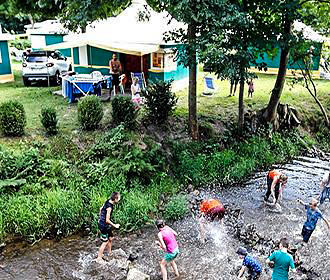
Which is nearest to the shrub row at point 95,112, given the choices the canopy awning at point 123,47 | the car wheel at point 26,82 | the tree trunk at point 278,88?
the canopy awning at point 123,47

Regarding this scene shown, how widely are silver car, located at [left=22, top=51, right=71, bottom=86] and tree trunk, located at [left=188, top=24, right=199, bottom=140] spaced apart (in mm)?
9401

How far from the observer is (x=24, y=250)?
27.1 feet

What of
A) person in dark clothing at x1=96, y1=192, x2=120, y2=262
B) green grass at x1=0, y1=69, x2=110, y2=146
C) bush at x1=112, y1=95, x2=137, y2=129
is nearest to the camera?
person in dark clothing at x1=96, y1=192, x2=120, y2=262

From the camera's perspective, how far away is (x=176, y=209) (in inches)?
383

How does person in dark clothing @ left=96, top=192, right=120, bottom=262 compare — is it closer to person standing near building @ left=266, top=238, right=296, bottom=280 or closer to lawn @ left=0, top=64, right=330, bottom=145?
person standing near building @ left=266, top=238, right=296, bottom=280

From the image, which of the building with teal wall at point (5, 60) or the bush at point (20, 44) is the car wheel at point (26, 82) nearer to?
the building with teal wall at point (5, 60)

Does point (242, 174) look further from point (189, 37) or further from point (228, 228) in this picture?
point (189, 37)

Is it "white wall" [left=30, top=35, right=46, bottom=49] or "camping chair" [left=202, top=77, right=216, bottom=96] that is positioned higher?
"white wall" [left=30, top=35, right=46, bottom=49]

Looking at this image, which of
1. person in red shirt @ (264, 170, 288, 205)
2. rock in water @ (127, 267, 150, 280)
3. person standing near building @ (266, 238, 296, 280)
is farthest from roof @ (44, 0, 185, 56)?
person standing near building @ (266, 238, 296, 280)

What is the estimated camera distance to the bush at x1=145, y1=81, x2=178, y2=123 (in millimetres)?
12961

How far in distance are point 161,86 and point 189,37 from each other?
2106 mm

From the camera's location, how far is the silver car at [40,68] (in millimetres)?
18438

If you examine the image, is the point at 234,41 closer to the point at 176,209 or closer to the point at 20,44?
the point at 176,209

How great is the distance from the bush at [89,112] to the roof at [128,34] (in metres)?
3.87
